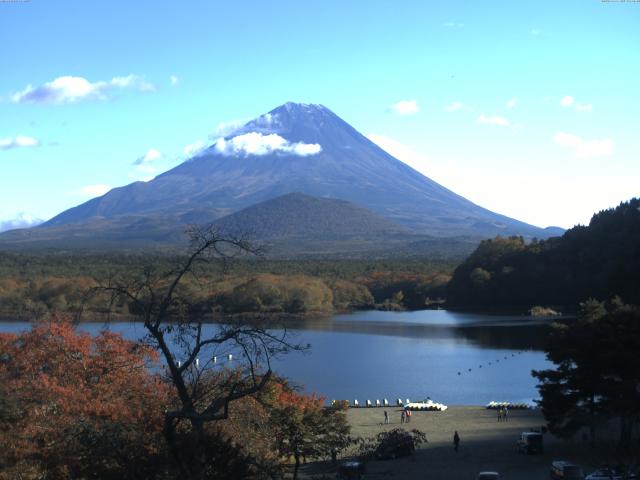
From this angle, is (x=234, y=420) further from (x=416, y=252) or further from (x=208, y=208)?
(x=208, y=208)

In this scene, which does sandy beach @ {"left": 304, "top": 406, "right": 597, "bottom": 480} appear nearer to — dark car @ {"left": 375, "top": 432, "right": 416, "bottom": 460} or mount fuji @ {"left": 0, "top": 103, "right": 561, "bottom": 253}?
dark car @ {"left": 375, "top": 432, "right": 416, "bottom": 460}

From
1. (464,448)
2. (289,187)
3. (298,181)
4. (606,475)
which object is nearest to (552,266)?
(464,448)

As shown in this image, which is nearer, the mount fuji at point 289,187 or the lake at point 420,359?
the lake at point 420,359

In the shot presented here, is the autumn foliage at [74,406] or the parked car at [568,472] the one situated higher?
the autumn foliage at [74,406]

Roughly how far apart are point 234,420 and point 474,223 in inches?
5542

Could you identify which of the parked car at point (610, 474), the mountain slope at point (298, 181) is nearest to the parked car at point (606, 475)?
the parked car at point (610, 474)

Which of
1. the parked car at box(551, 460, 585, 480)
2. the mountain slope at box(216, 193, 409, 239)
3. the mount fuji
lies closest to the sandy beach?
the parked car at box(551, 460, 585, 480)

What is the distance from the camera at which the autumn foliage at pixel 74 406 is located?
24.6ft

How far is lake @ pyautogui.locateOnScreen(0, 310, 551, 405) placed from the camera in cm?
2514

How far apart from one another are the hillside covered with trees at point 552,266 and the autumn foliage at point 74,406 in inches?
1282

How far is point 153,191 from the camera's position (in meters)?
176

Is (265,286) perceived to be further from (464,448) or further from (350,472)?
(350,472)

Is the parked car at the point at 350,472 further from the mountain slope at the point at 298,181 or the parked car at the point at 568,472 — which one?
the mountain slope at the point at 298,181

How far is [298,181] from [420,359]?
13610 cm
